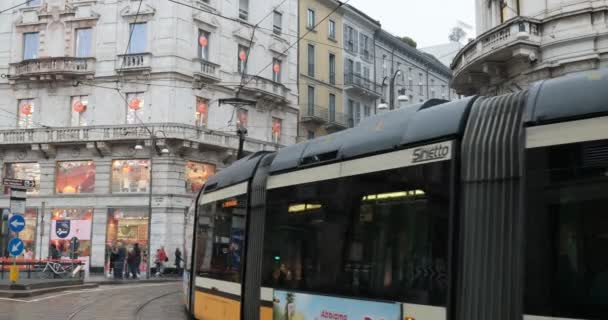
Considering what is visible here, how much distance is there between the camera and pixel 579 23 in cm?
→ 1891

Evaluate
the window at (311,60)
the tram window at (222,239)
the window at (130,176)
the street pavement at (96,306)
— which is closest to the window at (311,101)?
the window at (311,60)

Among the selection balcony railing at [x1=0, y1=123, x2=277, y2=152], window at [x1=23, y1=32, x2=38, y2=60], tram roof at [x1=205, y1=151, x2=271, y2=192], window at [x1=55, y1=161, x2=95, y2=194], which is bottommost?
tram roof at [x1=205, y1=151, x2=271, y2=192]

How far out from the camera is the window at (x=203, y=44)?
1405 inches

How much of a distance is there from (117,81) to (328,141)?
28369 mm

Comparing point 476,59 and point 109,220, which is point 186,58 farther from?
point 476,59

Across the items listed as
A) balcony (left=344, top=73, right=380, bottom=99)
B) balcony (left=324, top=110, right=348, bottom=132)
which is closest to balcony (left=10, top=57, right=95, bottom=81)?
balcony (left=324, top=110, right=348, bottom=132)

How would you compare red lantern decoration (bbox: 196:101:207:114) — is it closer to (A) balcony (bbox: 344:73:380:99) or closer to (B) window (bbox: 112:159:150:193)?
(B) window (bbox: 112:159:150:193)

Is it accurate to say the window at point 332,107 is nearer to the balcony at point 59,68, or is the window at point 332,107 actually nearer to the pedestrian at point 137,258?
the balcony at point 59,68

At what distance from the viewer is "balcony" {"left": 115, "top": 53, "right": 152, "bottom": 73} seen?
112 feet

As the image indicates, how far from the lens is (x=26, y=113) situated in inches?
1423

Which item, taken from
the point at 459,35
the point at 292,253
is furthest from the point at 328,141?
the point at 459,35

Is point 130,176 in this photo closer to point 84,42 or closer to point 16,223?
point 84,42

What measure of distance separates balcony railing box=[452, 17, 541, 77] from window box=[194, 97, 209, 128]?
1730 cm

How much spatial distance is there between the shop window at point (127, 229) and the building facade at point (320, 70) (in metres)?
12.4
